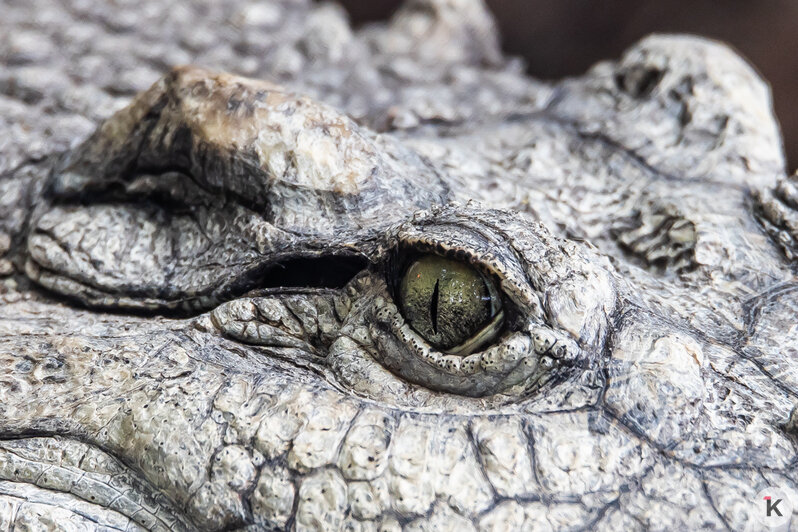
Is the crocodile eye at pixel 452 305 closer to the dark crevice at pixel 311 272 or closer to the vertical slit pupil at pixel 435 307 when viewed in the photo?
the vertical slit pupil at pixel 435 307

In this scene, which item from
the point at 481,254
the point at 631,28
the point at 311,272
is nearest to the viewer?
the point at 481,254

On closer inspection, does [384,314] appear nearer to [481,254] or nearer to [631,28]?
[481,254]

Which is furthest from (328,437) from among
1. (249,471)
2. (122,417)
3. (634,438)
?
(634,438)

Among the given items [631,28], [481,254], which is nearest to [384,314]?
[481,254]

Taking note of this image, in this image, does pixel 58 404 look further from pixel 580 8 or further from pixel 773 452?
pixel 580 8

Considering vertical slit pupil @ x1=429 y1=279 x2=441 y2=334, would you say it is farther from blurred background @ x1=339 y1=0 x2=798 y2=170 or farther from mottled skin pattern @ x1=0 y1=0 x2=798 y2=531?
blurred background @ x1=339 y1=0 x2=798 y2=170

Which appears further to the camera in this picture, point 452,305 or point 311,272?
point 311,272

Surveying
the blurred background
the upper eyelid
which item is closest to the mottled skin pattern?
the upper eyelid
